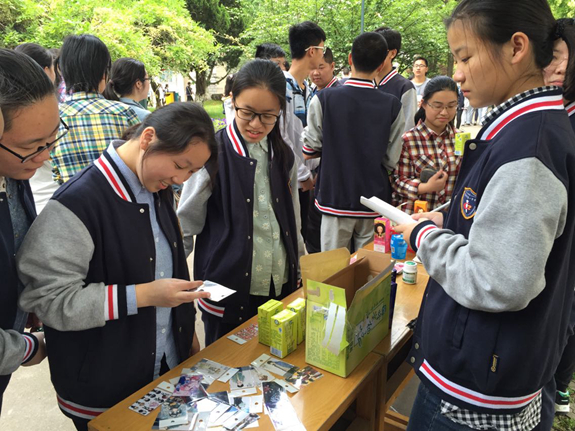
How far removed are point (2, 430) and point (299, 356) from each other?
1.75 meters

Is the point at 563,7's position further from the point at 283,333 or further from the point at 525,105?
the point at 283,333

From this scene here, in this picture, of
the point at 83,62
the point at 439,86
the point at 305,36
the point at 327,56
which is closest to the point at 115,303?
the point at 83,62

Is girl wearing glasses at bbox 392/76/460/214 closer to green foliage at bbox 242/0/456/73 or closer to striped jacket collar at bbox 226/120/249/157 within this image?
striped jacket collar at bbox 226/120/249/157

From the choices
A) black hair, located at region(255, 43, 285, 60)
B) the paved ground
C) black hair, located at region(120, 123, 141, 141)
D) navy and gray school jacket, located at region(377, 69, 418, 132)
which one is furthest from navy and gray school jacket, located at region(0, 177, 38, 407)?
black hair, located at region(255, 43, 285, 60)

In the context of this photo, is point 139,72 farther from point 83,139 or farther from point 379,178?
point 379,178

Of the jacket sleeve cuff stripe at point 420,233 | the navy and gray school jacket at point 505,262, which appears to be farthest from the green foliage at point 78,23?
the navy and gray school jacket at point 505,262

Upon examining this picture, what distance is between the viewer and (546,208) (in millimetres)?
839

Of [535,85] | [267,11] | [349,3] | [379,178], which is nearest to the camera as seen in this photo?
[535,85]

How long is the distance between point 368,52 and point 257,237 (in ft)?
5.09

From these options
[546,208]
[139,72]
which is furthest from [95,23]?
[546,208]

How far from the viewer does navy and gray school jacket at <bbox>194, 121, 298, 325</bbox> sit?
5.94ft

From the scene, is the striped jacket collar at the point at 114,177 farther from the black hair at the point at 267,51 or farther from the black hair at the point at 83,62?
the black hair at the point at 267,51

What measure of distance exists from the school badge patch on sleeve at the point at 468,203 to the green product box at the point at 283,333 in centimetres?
72

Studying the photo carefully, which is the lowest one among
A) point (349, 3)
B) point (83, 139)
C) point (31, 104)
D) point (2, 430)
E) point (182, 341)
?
point (2, 430)
